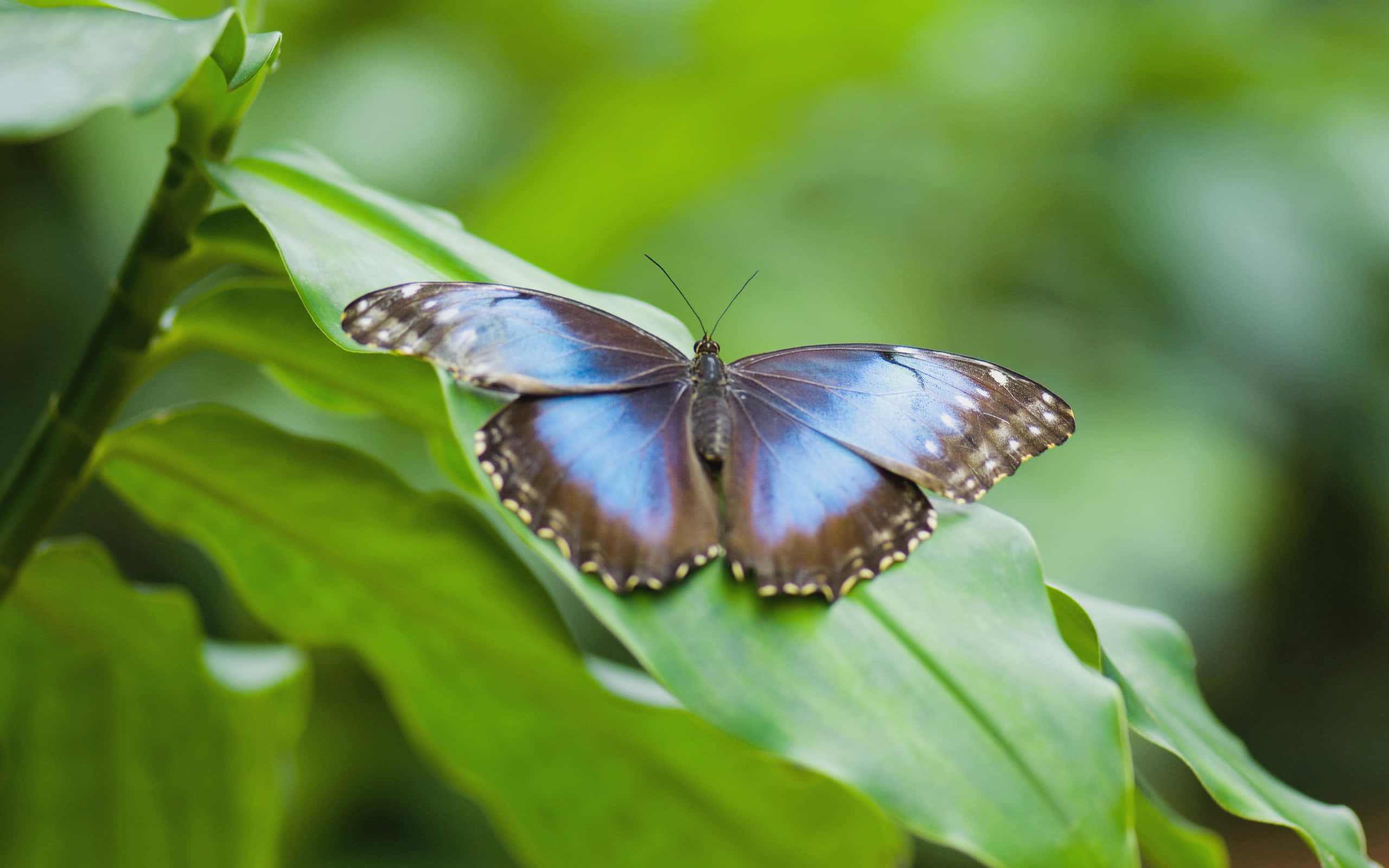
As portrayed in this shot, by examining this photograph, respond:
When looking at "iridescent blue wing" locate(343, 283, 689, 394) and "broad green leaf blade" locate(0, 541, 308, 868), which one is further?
"broad green leaf blade" locate(0, 541, 308, 868)

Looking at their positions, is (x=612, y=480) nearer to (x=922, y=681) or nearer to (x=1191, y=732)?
(x=922, y=681)

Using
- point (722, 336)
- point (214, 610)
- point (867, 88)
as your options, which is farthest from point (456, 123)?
point (214, 610)

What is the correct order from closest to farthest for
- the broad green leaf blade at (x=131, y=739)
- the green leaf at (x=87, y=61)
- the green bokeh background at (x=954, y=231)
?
1. the green leaf at (x=87, y=61)
2. the broad green leaf blade at (x=131, y=739)
3. the green bokeh background at (x=954, y=231)

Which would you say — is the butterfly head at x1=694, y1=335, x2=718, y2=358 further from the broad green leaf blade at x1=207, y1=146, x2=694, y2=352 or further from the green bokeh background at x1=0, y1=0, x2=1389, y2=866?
the green bokeh background at x1=0, y1=0, x2=1389, y2=866

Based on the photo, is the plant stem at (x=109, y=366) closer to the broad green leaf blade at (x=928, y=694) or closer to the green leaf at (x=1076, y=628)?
the broad green leaf blade at (x=928, y=694)

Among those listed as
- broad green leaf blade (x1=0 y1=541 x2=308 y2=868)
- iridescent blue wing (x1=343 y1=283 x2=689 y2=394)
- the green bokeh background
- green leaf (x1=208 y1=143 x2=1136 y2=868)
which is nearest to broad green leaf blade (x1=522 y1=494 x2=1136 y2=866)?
green leaf (x1=208 y1=143 x2=1136 y2=868)

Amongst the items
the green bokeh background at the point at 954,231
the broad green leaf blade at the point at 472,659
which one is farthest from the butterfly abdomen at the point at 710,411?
the green bokeh background at the point at 954,231

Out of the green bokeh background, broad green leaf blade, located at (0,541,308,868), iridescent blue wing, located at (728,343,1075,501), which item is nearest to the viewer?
iridescent blue wing, located at (728,343,1075,501)
